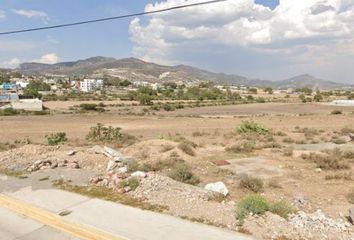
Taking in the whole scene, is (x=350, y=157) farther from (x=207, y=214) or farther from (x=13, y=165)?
(x=13, y=165)

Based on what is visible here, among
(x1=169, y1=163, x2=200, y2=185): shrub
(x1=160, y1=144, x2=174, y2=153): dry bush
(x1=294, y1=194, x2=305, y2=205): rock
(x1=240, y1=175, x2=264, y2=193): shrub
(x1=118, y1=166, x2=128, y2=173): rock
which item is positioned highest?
(x1=118, y1=166, x2=128, y2=173): rock

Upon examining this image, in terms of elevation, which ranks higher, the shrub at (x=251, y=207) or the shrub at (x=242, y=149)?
the shrub at (x=251, y=207)

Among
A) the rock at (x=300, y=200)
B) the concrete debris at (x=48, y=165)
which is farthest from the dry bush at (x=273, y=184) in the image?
the concrete debris at (x=48, y=165)

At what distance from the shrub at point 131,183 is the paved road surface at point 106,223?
42.4 inches

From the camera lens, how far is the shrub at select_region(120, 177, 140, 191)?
10.3m

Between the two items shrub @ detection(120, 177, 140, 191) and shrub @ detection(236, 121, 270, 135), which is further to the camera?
shrub @ detection(236, 121, 270, 135)

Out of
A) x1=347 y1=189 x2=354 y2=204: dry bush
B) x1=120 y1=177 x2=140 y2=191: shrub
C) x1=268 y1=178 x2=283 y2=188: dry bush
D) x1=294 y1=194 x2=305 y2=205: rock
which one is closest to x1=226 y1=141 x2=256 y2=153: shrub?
x1=268 y1=178 x2=283 y2=188: dry bush

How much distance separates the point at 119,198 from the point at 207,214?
2485 millimetres

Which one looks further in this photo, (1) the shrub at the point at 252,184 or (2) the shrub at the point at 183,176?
(2) the shrub at the point at 183,176

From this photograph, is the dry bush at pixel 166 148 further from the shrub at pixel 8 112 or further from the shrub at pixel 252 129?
the shrub at pixel 8 112

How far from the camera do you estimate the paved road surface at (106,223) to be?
24.0 ft

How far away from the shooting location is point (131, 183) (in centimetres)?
1044

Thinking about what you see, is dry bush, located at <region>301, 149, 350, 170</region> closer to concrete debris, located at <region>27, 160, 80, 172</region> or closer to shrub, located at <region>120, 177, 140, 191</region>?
shrub, located at <region>120, 177, 140, 191</region>

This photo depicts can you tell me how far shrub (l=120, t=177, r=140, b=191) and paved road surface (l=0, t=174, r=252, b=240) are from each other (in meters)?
1.08
